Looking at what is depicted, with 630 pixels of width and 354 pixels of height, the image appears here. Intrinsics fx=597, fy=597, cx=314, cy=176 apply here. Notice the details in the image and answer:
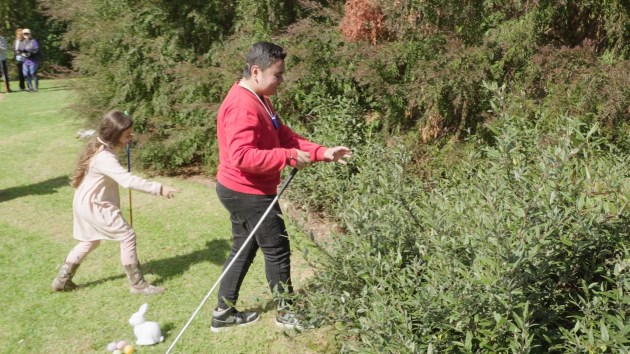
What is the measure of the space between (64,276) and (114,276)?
463mm

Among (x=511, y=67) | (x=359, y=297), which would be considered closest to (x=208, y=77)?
(x=511, y=67)

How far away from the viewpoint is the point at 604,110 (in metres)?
5.49

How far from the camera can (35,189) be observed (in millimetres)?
8070

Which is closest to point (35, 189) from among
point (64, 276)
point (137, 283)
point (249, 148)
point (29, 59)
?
point (64, 276)

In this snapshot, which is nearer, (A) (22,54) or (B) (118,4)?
(B) (118,4)

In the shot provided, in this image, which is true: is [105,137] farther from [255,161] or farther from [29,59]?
[29,59]

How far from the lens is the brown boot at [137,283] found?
195 inches

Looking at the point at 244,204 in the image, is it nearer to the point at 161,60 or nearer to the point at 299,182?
the point at 299,182

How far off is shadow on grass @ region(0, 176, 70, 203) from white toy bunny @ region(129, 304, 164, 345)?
4.31m

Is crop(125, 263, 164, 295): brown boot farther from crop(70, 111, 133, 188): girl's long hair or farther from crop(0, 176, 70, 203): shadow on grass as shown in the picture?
crop(0, 176, 70, 203): shadow on grass

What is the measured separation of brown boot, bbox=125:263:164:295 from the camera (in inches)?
195

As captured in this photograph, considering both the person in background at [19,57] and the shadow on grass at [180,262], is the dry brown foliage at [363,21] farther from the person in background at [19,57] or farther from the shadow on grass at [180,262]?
the person in background at [19,57]

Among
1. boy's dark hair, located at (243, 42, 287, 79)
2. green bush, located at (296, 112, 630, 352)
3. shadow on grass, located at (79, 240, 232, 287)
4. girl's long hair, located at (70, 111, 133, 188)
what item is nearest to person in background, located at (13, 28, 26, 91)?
shadow on grass, located at (79, 240, 232, 287)

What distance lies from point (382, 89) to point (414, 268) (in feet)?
12.8
